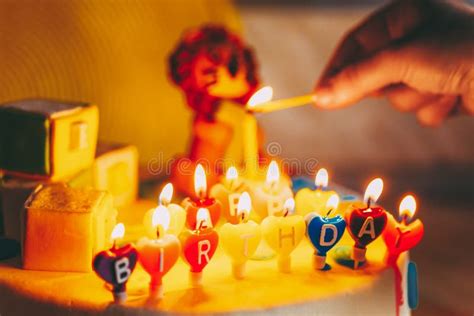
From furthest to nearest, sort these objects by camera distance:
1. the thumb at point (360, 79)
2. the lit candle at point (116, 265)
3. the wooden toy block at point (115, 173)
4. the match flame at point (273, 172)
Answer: the thumb at point (360, 79) → the wooden toy block at point (115, 173) → the match flame at point (273, 172) → the lit candle at point (116, 265)

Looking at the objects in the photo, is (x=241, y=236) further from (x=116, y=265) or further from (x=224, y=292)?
(x=116, y=265)

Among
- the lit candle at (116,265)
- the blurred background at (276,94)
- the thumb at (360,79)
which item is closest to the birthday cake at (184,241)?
the lit candle at (116,265)

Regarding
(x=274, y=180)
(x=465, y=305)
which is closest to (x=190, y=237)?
(x=274, y=180)

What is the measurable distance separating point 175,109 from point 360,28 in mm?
912

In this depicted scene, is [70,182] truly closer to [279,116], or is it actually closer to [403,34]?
[403,34]

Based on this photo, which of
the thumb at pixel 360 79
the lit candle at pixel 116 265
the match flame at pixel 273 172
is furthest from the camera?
the thumb at pixel 360 79

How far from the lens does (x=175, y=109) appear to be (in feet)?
7.66

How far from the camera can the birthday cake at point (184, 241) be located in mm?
1071

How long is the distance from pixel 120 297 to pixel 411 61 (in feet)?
2.65

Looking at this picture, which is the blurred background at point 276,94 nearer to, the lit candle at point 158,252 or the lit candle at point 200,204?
the lit candle at point 200,204

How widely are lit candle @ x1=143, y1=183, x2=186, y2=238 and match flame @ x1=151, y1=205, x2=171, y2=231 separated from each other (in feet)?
0.19

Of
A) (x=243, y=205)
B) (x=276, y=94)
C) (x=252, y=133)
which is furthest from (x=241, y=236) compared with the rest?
(x=276, y=94)

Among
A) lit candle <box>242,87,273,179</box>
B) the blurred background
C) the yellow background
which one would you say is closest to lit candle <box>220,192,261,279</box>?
lit candle <box>242,87,273,179</box>

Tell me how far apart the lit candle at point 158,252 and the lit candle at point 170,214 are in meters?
0.07
